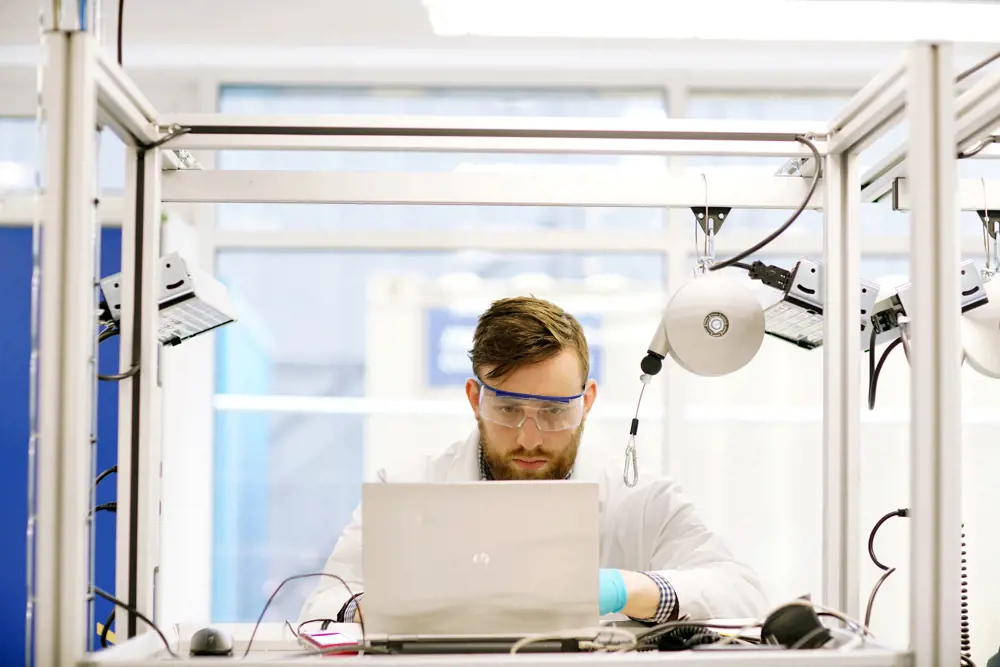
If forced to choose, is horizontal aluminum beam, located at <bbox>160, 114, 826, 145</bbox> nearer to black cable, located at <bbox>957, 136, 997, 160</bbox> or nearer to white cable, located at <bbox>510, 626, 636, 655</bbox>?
black cable, located at <bbox>957, 136, 997, 160</bbox>

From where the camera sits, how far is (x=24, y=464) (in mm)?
2928

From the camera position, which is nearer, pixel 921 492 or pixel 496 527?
pixel 921 492

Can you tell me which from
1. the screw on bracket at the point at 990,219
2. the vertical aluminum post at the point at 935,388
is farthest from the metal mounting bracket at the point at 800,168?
the vertical aluminum post at the point at 935,388

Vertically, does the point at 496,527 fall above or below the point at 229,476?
above

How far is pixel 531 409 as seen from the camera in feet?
6.19

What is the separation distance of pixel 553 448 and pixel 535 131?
0.71 metres

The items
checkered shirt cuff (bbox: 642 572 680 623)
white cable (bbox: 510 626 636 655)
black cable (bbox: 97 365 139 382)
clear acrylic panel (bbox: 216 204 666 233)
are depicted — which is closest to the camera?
white cable (bbox: 510 626 636 655)

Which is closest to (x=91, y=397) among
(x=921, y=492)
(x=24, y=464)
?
(x=921, y=492)

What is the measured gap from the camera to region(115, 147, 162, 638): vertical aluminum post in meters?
1.42

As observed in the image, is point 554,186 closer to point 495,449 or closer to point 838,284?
point 838,284

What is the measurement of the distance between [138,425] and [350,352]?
230 cm

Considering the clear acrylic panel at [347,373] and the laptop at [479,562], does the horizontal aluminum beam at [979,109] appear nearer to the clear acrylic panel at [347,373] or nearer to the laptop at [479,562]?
the laptop at [479,562]

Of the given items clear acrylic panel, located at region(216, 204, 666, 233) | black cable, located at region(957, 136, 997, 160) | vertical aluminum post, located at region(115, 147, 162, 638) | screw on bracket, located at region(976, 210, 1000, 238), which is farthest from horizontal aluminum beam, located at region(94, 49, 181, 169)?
clear acrylic panel, located at region(216, 204, 666, 233)

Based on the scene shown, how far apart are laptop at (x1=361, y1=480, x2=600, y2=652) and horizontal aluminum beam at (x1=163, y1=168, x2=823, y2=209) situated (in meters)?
0.58
